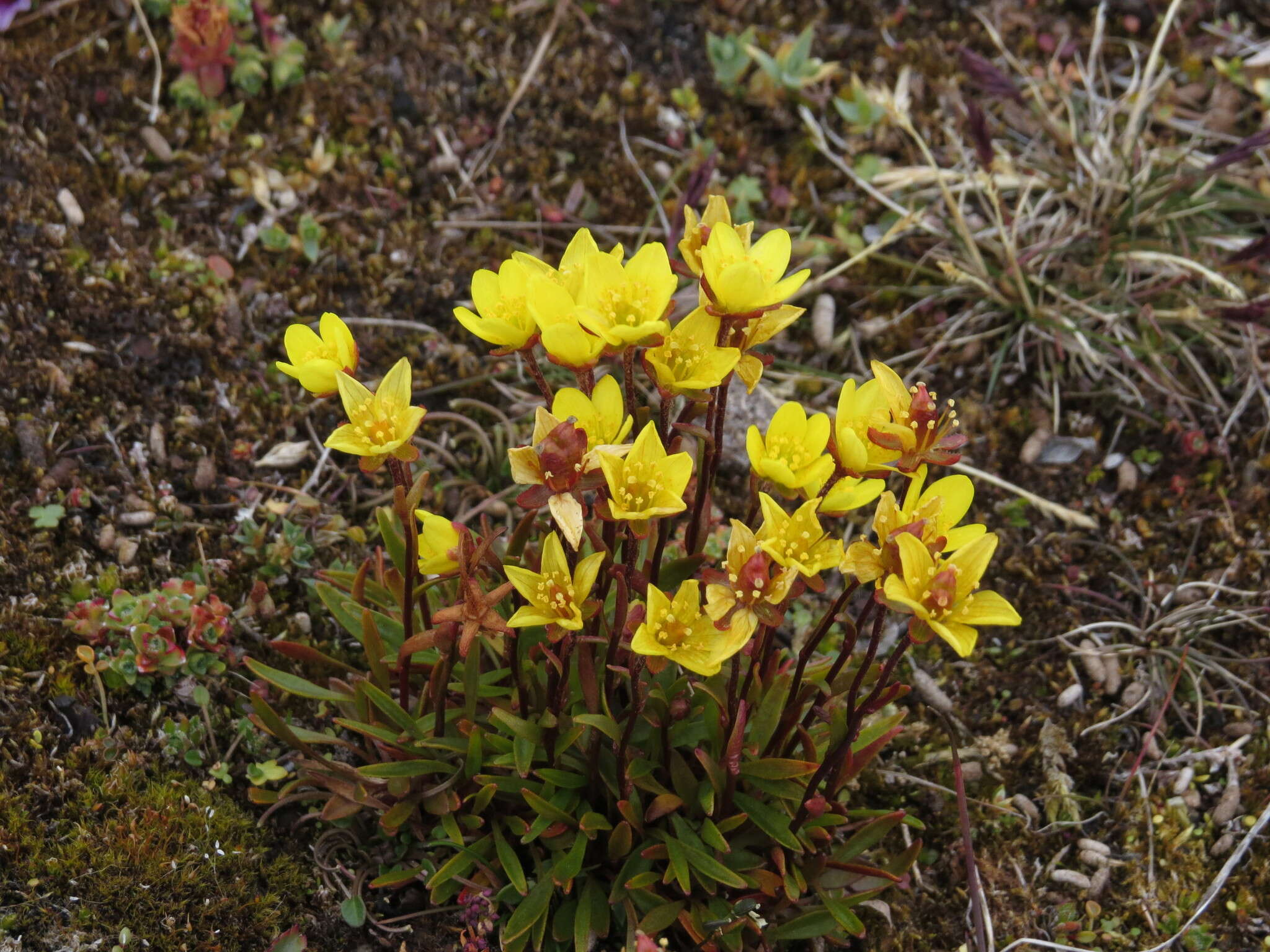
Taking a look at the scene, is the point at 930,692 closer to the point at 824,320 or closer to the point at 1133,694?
the point at 1133,694

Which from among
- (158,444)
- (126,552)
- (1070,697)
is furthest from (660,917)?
(158,444)

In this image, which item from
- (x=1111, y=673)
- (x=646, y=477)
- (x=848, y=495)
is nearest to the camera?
(x=646, y=477)

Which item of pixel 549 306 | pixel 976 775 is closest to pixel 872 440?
pixel 549 306

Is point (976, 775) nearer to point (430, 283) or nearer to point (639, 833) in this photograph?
point (639, 833)

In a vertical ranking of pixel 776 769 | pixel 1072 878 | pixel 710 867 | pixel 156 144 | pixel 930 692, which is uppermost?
pixel 156 144

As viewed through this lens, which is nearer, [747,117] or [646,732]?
[646,732]

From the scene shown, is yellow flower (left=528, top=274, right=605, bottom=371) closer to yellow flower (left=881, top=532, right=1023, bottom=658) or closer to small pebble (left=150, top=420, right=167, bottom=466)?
yellow flower (left=881, top=532, right=1023, bottom=658)
